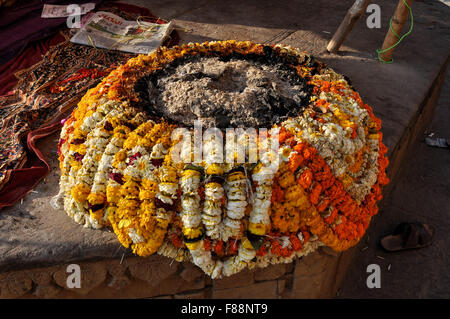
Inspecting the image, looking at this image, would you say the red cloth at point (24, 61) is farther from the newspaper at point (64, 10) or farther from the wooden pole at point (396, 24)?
the wooden pole at point (396, 24)

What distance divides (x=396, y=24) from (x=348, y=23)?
0.35 metres

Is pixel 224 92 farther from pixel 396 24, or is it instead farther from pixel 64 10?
pixel 64 10

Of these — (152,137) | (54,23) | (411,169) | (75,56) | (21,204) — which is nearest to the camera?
(152,137)

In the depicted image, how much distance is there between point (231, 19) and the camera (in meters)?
3.63

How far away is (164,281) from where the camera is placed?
1.58 m

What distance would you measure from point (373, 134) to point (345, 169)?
0.34 metres

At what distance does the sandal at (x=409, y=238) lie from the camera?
2.20m

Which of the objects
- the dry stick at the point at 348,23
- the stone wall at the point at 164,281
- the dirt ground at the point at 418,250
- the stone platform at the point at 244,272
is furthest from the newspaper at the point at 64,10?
the dirt ground at the point at 418,250

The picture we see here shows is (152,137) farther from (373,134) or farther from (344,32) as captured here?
(344,32)


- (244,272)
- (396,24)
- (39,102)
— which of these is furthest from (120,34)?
(244,272)

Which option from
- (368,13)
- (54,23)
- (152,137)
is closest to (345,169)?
(152,137)

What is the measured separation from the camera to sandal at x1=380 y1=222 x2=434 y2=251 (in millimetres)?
2195

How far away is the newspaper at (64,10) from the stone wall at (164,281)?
118 inches

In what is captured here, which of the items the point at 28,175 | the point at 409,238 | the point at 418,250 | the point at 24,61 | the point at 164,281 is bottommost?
the point at 418,250
